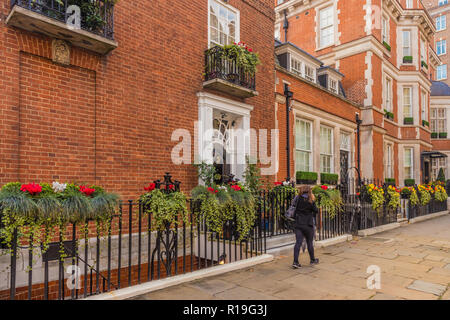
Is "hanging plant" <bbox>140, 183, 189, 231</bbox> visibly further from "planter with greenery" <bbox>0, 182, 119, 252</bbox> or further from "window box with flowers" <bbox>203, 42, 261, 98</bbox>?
"window box with flowers" <bbox>203, 42, 261, 98</bbox>

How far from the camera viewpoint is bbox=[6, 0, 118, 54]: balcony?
478 centimetres

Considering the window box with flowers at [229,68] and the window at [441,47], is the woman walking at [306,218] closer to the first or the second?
the window box with flowers at [229,68]

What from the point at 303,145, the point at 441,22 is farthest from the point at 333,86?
the point at 441,22

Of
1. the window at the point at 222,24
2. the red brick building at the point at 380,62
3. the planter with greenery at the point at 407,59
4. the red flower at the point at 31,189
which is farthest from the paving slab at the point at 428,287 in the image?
the planter with greenery at the point at 407,59

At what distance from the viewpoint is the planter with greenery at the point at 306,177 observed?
37.2ft

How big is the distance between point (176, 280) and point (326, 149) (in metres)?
10.7

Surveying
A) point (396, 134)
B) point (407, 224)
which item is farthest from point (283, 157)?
point (396, 134)

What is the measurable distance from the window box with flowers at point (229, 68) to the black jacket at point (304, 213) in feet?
→ 12.2

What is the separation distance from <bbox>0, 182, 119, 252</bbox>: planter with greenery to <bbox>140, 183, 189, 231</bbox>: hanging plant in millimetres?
664

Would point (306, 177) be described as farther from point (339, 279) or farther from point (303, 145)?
point (339, 279)

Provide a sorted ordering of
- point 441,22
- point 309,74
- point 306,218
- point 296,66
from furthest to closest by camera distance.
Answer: point 441,22 < point 309,74 < point 296,66 < point 306,218

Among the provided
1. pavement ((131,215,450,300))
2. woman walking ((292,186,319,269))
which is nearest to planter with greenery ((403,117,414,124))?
pavement ((131,215,450,300))

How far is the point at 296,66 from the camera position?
12.5m
